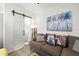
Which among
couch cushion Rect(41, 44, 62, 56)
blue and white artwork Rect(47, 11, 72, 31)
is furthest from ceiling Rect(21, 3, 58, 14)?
couch cushion Rect(41, 44, 62, 56)

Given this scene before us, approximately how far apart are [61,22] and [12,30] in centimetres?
113

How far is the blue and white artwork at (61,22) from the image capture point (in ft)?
5.70

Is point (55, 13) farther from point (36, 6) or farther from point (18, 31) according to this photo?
point (18, 31)

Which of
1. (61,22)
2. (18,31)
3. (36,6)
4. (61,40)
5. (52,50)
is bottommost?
(52,50)

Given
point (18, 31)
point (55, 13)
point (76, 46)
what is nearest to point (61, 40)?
point (76, 46)

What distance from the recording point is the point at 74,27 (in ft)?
6.68

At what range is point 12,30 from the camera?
1200 mm

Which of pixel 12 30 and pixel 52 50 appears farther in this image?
pixel 52 50

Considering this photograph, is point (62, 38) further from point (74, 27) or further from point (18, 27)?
point (18, 27)

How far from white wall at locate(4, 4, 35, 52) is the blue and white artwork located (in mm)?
570

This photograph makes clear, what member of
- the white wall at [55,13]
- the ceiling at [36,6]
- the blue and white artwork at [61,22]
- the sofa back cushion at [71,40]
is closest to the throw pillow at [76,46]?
the sofa back cushion at [71,40]

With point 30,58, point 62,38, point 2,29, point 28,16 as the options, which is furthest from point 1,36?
point 62,38

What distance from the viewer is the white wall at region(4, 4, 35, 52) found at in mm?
1151

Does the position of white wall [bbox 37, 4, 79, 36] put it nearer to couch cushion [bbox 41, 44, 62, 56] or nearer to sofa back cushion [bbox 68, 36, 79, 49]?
sofa back cushion [bbox 68, 36, 79, 49]
